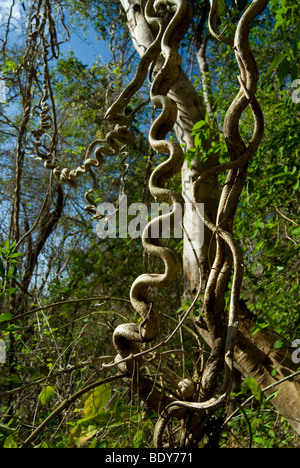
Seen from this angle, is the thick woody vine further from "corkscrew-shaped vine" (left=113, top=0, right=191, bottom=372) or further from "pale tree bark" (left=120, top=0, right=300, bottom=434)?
"pale tree bark" (left=120, top=0, right=300, bottom=434)

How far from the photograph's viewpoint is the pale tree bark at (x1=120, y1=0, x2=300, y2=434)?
4.14 ft

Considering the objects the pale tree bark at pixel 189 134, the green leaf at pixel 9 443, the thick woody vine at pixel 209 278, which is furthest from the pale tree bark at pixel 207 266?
the green leaf at pixel 9 443

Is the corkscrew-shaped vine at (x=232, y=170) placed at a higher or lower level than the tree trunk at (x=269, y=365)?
higher

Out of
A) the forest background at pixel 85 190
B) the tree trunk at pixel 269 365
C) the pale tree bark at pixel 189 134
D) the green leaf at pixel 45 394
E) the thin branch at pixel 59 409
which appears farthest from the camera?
the forest background at pixel 85 190

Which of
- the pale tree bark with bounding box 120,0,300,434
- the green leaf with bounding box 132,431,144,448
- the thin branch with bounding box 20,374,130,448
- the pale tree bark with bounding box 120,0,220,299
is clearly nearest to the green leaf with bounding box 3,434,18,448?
the thin branch with bounding box 20,374,130,448

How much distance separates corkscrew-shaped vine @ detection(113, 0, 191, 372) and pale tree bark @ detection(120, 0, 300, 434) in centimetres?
62

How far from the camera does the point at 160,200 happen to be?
654 millimetres

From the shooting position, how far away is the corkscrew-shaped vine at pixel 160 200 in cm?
61

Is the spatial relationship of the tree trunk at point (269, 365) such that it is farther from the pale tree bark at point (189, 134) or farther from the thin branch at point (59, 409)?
the thin branch at point (59, 409)

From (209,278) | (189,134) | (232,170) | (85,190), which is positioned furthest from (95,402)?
(85,190)

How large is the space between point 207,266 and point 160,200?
0.80m

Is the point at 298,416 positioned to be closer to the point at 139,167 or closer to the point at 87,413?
the point at 87,413

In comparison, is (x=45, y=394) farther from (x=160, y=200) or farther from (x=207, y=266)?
(x=207, y=266)

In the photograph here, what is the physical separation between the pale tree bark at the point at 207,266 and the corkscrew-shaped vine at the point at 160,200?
2.02 ft
